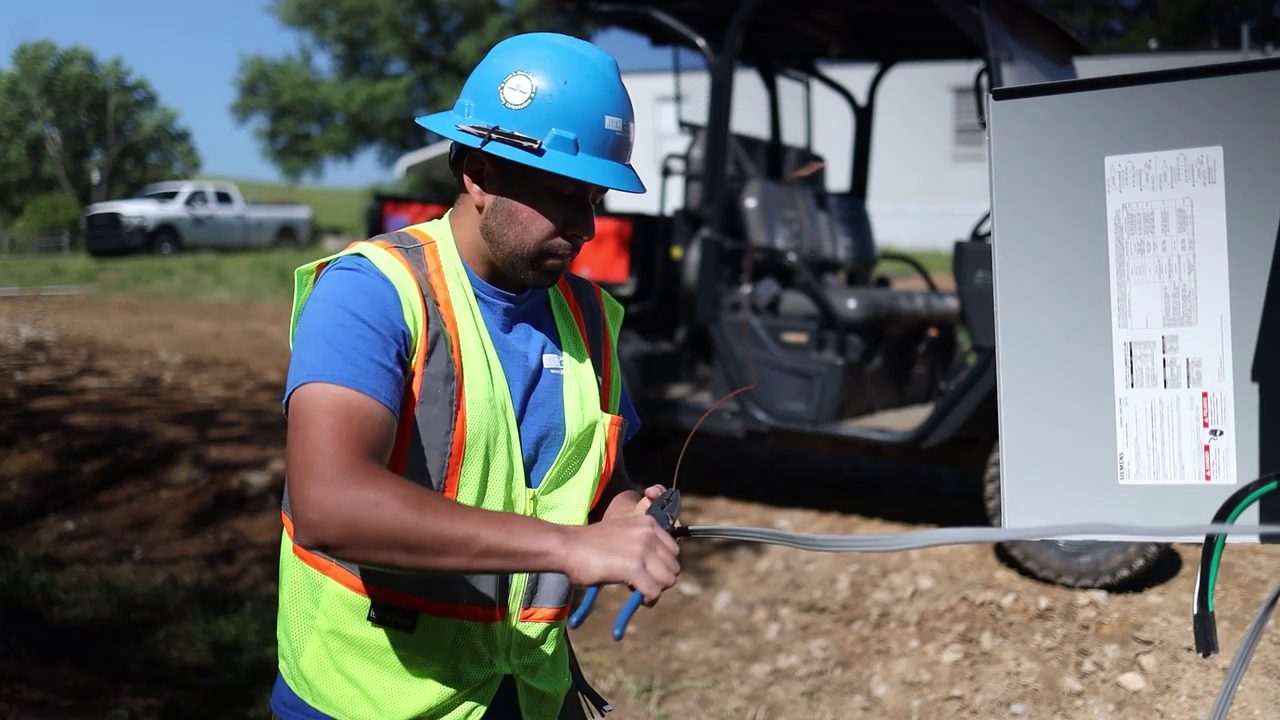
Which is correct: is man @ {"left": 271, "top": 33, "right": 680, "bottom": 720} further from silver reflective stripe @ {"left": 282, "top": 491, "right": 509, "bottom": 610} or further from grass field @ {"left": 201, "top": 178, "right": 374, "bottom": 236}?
grass field @ {"left": 201, "top": 178, "right": 374, "bottom": 236}

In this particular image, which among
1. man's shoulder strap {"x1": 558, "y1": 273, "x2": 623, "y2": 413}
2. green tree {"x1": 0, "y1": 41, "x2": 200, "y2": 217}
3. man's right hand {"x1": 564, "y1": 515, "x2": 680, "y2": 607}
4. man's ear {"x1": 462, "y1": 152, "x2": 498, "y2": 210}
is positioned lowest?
man's right hand {"x1": 564, "y1": 515, "x2": 680, "y2": 607}

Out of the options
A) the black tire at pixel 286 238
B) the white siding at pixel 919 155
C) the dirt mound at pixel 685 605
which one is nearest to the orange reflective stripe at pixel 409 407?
the dirt mound at pixel 685 605

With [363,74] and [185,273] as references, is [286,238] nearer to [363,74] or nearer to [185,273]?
[185,273]

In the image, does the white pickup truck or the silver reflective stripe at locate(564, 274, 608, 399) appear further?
the white pickup truck

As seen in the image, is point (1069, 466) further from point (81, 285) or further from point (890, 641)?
point (81, 285)

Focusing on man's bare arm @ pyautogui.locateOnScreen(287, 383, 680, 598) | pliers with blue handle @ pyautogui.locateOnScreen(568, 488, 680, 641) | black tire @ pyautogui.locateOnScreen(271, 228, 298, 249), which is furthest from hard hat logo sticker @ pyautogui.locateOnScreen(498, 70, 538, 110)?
black tire @ pyautogui.locateOnScreen(271, 228, 298, 249)

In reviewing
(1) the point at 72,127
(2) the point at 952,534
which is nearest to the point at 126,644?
(1) the point at 72,127

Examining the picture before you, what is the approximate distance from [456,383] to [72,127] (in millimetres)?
4469

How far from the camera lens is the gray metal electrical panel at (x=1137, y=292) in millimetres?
1838

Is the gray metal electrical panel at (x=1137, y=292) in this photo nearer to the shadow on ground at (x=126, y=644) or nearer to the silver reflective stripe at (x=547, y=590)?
the silver reflective stripe at (x=547, y=590)

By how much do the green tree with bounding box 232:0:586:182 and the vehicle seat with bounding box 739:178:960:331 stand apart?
22.3 meters

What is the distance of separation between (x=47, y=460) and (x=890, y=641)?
4.09m

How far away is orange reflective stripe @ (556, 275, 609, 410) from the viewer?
1.98 metres

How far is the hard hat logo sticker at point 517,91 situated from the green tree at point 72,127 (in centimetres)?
414
